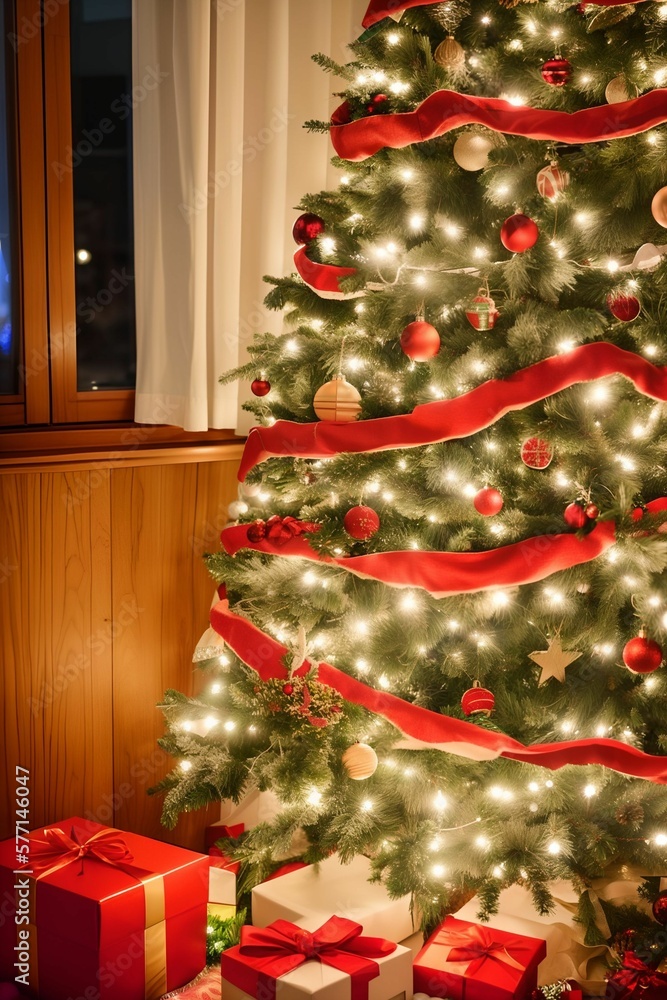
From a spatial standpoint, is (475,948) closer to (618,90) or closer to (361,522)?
(361,522)

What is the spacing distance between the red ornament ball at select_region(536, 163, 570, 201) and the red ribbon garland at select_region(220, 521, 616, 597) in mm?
535

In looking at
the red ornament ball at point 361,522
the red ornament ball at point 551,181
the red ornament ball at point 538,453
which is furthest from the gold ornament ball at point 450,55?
the red ornament ball at point 361,522

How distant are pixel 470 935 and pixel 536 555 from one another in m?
0.71

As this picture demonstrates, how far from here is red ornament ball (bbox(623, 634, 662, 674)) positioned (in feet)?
5.21

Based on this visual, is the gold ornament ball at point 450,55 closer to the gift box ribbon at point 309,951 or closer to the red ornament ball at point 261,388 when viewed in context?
the red ornament ball at point 261,388

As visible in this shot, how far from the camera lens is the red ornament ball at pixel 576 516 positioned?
5.19 feet

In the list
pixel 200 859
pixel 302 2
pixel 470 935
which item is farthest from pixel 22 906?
pixel 302 2

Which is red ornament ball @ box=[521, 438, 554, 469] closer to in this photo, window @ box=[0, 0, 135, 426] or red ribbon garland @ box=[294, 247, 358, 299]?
red ribbon garland @ box=[294, 247, 358, 299]

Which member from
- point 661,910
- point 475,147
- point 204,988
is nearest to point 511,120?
point 475,147

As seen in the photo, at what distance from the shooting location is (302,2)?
8.03 feet

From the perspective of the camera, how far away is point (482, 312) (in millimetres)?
1651

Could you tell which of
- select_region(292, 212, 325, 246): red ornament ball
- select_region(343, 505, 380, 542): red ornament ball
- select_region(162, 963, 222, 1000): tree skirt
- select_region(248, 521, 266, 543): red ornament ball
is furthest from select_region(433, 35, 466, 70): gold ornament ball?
select_region(162, 963, 222, 1000): tree skirt

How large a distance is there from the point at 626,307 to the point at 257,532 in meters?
0.78

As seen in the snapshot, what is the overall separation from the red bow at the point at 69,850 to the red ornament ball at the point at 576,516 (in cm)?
103
